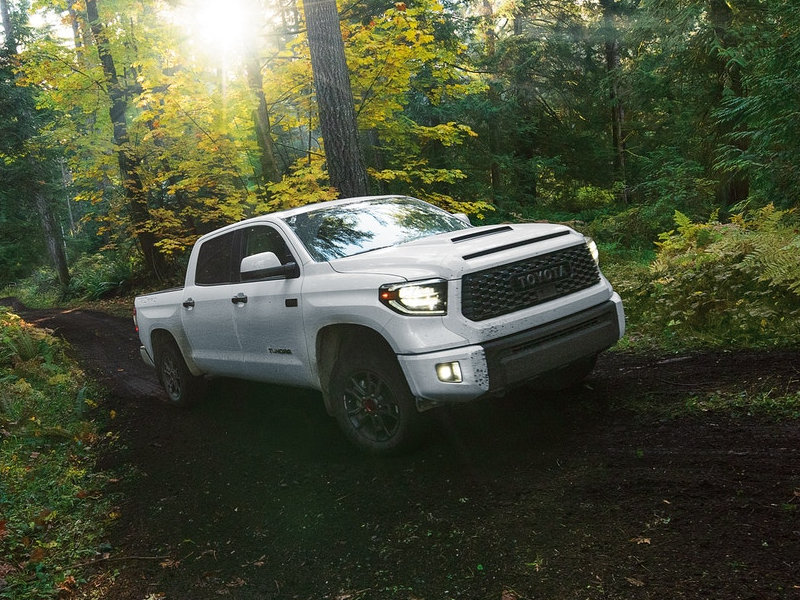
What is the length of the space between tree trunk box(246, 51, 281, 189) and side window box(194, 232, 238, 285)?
6741 mm

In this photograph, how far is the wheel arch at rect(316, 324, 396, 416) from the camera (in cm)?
456

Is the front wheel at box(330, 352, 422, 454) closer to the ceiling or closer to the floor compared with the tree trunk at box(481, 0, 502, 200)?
closer to the floor

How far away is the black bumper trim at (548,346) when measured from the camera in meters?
4.09

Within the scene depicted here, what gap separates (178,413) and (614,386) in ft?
16.0

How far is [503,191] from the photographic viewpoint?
18.9 m

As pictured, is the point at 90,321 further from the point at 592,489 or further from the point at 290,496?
the point at 592,489

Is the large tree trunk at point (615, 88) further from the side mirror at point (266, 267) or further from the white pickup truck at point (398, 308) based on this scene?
the side mirror at point (266, 267)

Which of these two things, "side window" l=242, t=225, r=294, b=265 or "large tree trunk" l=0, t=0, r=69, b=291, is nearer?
"side window" l=242, t=225, r=294, b=265

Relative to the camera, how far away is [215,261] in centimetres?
639

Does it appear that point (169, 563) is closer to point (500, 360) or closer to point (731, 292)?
point (500, 360)

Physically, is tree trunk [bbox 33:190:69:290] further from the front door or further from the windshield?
the windshield

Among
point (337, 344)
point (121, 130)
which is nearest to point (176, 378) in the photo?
point (337, 344)

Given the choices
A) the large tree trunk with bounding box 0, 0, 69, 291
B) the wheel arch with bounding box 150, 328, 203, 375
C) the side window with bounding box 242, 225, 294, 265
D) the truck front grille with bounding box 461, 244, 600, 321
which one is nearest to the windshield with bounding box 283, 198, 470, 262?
the side window with bounding box 242, 225, 294, 265

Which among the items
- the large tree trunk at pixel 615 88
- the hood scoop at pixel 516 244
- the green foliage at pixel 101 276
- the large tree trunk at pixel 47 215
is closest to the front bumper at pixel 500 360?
the hood scoop at pixel 516 244
